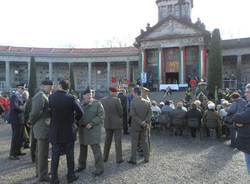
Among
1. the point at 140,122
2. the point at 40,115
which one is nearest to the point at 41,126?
the point at 40,115

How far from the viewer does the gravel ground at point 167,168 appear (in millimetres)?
5949

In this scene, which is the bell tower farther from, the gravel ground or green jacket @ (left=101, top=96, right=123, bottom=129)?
green jacket @ (left=101, top=96, right=123, bottom=129)

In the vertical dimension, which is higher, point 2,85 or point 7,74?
point 7,74

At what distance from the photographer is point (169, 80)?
38656 mm

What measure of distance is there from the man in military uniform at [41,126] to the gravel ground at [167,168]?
0.32 m

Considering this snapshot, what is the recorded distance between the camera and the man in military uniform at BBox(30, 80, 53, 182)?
592 centimetres

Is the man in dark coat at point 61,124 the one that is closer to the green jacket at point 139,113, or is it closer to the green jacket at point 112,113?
the green jacket at point 112,113

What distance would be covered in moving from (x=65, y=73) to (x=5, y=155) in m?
41.9

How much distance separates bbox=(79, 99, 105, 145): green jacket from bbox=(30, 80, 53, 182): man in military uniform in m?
0.79

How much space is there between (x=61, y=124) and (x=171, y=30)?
33398mm

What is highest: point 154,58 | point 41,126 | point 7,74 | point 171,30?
point 171,30

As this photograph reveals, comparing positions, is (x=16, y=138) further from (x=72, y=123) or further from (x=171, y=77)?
(x=171, y=77)

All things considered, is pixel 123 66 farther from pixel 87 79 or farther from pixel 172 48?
pixel 172 48

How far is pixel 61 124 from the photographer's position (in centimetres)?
557
